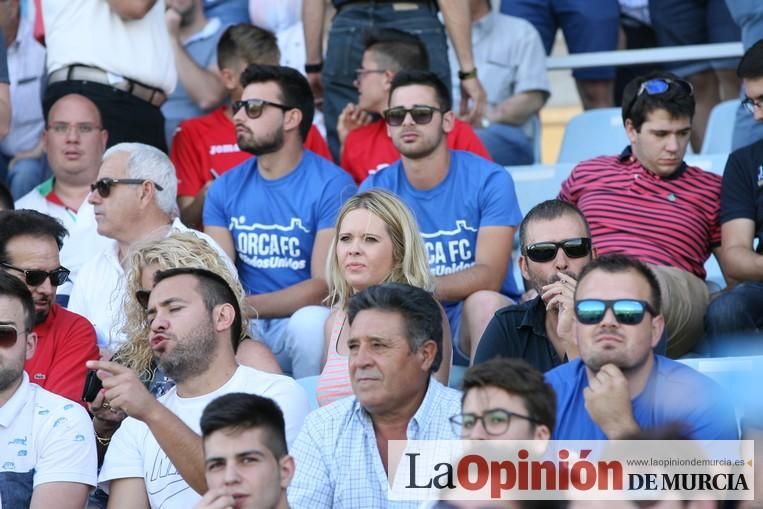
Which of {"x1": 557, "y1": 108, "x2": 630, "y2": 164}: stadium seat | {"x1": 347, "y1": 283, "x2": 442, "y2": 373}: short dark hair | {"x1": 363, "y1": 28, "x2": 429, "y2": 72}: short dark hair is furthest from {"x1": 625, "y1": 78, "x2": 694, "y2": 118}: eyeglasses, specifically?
{"x1": 347, "y1": 283, "x2": 442, "y2": 373}: short dark hair

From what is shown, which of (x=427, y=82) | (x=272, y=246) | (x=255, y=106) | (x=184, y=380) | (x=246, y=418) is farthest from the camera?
(x=255, y=106)

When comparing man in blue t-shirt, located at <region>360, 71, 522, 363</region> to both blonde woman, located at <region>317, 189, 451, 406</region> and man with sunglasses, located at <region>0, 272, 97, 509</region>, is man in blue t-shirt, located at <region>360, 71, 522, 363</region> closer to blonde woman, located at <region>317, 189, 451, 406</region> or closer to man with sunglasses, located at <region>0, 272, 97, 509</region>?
blonde woman, located at <region>317, 189, 451, 406</region>

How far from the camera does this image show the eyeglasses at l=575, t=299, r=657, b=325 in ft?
13.2

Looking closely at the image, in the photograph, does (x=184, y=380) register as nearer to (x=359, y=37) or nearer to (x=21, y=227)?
(x=21, y=227)

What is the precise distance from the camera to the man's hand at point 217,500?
361 centimetres

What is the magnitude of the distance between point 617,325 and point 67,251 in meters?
3.08

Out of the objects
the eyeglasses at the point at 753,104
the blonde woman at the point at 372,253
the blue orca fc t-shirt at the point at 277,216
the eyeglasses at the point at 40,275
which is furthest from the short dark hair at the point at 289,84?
the eyeglasses at the point at 753,104

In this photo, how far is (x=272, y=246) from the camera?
20.2 ft

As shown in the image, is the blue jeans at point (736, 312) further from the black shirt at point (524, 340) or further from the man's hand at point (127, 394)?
the man's hand at point (127, 394)

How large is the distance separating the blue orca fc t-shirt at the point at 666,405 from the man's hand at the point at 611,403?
6 cm

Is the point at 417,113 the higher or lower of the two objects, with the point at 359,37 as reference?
lower

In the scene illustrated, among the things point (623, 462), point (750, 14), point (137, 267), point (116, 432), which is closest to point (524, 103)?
point (750, 14)

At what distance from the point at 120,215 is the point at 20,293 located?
4.18 ft


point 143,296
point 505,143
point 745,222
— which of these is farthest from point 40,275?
point 505,143
